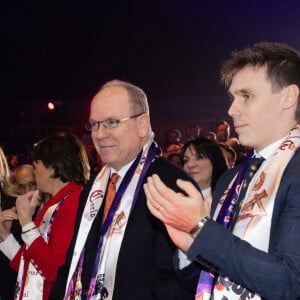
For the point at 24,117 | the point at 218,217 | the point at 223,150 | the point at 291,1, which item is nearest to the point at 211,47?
the point at 291,1

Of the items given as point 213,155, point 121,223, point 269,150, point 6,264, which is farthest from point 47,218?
point 269,150

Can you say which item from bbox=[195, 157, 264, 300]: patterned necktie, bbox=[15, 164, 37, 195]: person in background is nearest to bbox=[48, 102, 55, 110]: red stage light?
bbox=[15, 164, 37, 195]: person in background

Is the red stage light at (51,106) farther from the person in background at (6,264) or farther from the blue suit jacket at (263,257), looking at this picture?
the blue suit jacket at (263,257)

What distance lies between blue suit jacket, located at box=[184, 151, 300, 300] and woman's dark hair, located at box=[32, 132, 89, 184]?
1.83 metres

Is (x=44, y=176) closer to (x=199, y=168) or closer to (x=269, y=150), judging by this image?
(x=199, y=168)

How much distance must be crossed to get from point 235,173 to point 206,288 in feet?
1.68

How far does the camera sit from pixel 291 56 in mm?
1690

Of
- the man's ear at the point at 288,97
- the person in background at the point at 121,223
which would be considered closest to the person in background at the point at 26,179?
the person in background at the point at 121,223

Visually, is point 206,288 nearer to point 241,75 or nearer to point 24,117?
point 241,75

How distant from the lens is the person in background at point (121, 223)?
212cm

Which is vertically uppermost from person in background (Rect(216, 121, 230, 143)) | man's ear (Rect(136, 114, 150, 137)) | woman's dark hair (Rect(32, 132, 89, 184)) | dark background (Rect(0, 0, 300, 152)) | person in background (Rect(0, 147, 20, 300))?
dark background (Rect(0, 0, 300, 152))

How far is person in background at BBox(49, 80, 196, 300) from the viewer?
2.12m

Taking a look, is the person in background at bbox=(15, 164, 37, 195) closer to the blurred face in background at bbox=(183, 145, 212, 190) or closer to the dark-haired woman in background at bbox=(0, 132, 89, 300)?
the dark-haired woman in background at bbox=(0, 132, 89, 300)

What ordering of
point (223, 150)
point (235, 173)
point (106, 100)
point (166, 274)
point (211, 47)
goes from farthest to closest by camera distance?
point (211, 47) < point (223, 150) < point (106, 100) < point (166, 274) < point (235, 173)
